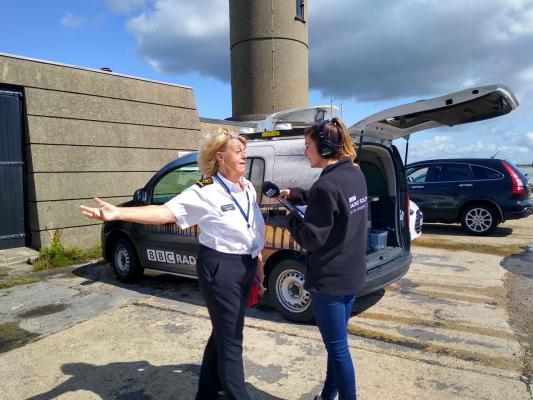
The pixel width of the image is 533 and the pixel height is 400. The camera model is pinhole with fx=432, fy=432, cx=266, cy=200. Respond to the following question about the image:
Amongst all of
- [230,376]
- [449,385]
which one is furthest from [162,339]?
[449,385]

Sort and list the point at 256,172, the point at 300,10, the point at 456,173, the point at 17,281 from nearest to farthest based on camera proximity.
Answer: the point at 256,172, the point at 17,281, the point at 456,173, the point at 300,10

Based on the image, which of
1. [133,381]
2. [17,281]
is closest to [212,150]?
[133,381]

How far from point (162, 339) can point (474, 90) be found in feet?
12.3

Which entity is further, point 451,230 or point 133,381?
point 451,230

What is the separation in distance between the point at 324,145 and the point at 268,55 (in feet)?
62.5

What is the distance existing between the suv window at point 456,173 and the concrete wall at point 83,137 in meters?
6.39

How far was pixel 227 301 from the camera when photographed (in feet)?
8.07

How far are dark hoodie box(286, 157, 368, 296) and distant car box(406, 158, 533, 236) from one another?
793cm

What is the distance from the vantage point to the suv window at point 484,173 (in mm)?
9330

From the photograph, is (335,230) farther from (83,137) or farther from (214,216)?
(83,137)

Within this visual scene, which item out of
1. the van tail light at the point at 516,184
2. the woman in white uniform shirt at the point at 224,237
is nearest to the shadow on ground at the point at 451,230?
the van tail light at the point at 516,184

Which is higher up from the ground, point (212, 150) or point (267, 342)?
point (212, 150)

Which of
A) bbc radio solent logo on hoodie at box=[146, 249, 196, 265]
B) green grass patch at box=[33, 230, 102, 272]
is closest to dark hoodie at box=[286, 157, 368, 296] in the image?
bbc radio solent logo on hoodie at box=[146, 249, 196, 265]

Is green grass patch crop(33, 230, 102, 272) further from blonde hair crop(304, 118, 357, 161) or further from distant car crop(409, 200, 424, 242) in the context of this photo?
blonde hair crop(304, 118, 357, 161)
